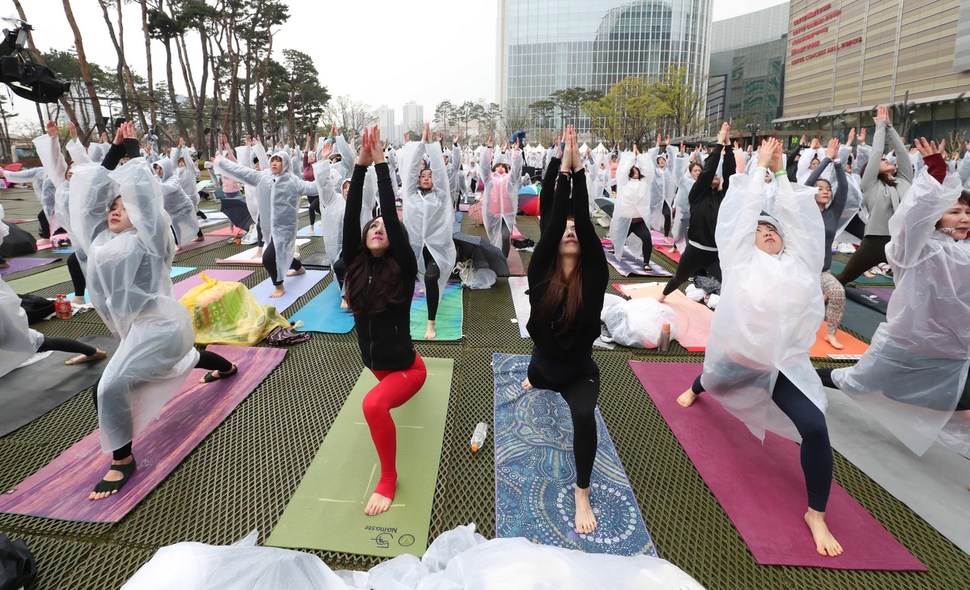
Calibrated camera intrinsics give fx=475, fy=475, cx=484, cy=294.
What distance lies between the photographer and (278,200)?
18.6ft

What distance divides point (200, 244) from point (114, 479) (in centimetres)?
674

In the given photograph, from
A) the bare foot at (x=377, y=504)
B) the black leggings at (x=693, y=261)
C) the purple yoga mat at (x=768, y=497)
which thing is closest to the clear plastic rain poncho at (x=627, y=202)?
the black leggings at (x=693, y=261)

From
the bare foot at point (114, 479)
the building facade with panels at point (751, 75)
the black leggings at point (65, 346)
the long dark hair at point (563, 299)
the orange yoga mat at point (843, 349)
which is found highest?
the building facade with panels at point (751, 75)

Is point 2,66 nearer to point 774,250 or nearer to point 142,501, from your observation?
point 142,501

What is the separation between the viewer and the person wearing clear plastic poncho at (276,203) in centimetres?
561

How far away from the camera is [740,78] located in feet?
205

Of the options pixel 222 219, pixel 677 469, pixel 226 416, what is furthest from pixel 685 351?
pixel 222 219

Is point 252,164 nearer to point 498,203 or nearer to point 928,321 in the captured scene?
point 498,203

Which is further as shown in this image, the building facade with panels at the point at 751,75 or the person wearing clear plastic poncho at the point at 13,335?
the building facade with panels at the point at 751,75

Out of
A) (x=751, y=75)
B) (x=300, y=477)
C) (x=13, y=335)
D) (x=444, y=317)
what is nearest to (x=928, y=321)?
(x=300, y=477)

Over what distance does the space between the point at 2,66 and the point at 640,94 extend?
115 ft

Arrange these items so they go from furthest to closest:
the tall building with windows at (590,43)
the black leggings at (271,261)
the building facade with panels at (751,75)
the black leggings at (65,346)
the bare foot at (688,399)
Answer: the tall building with windows at (590,43) → the building facade with panels at (751,75) → the black leggings at (271,261) → the black leggings at (65,346) → the bare foot at (688,399)

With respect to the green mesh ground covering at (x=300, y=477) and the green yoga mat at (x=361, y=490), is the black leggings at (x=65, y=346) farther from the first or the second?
the green yoga mat at (x=361, y=490)

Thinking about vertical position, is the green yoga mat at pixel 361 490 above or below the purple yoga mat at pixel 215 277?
below
